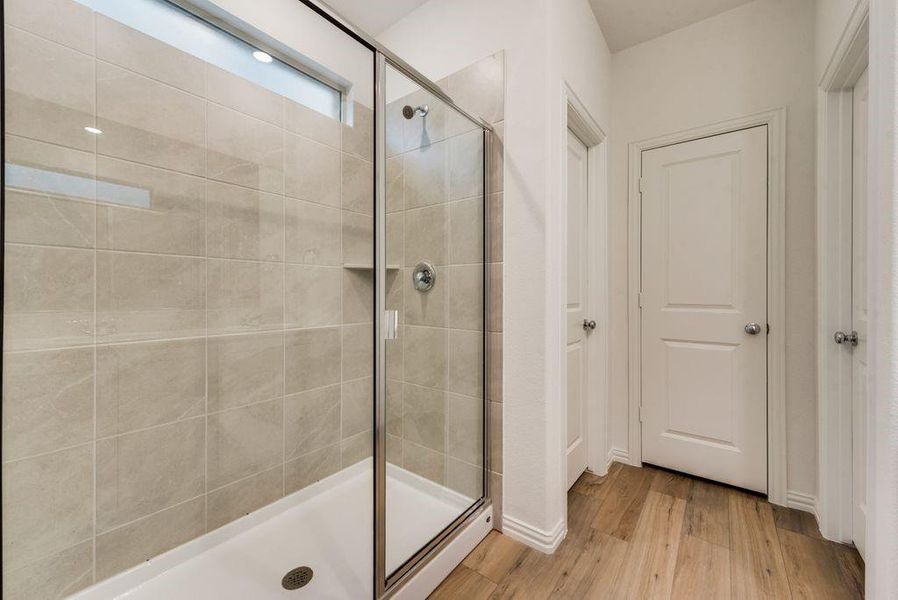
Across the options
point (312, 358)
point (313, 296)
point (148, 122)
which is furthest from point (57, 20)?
point (312, 358)

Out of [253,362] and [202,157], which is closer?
[202,157]

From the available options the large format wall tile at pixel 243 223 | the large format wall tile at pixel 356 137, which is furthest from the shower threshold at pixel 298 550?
the large format wall tile at pixel 356 137

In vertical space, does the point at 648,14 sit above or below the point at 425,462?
above

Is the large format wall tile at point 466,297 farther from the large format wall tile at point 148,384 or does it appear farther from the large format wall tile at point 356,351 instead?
the large format wall tile at point 148,384

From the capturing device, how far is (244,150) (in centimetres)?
169

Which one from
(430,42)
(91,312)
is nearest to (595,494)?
(91,312)

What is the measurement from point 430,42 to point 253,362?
187 cm

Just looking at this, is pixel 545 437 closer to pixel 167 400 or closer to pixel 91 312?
pixel 167 400

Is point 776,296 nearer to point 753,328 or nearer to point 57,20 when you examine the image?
point 753,328

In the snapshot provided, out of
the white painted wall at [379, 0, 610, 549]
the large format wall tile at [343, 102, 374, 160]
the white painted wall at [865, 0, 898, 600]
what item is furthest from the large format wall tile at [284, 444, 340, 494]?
the white painted wall at [865, 0, 898, 600]

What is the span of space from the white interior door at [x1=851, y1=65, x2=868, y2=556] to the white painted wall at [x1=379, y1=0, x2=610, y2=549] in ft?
3.90

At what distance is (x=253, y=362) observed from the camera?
69.1 inches

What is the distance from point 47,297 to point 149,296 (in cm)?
27

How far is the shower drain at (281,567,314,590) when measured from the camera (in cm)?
144
